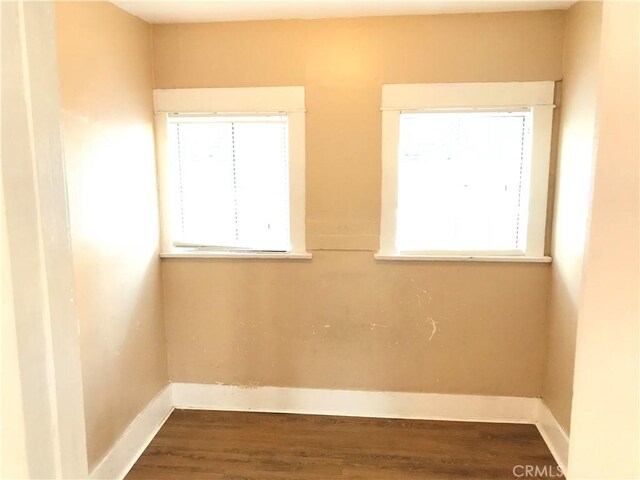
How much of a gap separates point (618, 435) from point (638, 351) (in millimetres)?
126

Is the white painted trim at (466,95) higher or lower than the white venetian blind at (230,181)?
higher

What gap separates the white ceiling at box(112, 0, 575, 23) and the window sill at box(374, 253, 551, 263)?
4.40 ft

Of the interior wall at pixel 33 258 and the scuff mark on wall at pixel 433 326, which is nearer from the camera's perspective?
the interior wall at pixel 33 258

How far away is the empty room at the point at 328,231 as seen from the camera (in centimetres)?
217

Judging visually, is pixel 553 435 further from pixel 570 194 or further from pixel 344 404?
pixel 570 194

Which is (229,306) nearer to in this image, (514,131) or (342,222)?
(342,222)

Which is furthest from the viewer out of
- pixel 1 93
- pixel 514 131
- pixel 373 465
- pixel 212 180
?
pixel 212 180

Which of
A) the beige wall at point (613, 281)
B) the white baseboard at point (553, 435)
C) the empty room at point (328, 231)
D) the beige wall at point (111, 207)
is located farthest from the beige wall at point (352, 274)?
the beige wall at point (613, 281)

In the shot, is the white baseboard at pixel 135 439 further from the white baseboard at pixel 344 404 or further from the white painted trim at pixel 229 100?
the white painted trim at pixel 229 100

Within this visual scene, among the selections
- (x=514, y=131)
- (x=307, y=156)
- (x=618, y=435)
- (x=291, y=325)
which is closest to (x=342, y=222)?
(x=307, y=156)

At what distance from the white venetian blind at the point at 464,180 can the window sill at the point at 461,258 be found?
5 cm

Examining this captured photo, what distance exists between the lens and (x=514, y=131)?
2.46 meters

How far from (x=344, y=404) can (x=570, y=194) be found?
5.90 ft

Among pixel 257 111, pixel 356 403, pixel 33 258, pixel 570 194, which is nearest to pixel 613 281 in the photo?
pixel 33 258
